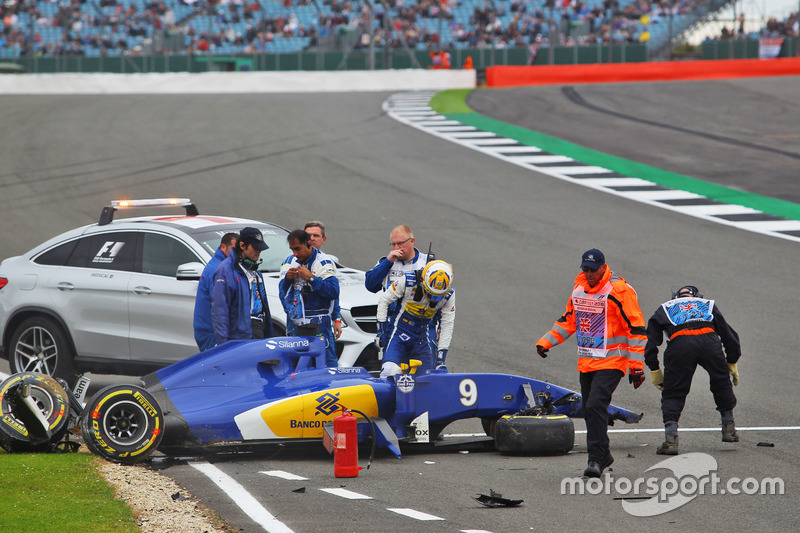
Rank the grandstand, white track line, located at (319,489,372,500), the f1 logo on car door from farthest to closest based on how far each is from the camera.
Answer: the grandstand < the f1 logo on car door < white track line, located at (319,489,372,500)

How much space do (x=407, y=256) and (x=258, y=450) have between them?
2.02m

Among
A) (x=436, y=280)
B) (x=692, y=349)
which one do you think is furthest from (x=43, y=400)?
(x=692, y=349)

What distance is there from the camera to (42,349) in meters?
10.4

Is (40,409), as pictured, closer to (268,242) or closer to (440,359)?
(440,359)

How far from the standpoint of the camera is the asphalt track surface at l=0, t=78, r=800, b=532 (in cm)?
671

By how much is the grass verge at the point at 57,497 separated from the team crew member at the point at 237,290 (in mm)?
1625

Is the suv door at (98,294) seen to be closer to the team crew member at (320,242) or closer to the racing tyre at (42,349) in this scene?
the racing tyre at (42,349)

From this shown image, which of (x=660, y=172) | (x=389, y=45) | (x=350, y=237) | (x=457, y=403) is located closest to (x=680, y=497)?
(x=457, y=403)

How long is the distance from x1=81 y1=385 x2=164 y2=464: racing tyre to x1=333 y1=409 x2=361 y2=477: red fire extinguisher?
135 centimetres

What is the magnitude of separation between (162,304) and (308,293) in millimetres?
1753

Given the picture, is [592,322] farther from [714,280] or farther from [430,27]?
[430,27]

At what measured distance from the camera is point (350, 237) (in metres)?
16.8

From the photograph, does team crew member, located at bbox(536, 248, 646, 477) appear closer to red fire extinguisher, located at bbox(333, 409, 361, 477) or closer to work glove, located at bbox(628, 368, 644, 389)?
work glove, located at bbox(628, 368, 644, 389)

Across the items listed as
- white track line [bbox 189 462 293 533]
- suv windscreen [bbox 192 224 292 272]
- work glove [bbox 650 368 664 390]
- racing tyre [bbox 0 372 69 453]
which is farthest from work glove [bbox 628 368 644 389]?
racing tyre [bbox 0 372 69 453]
